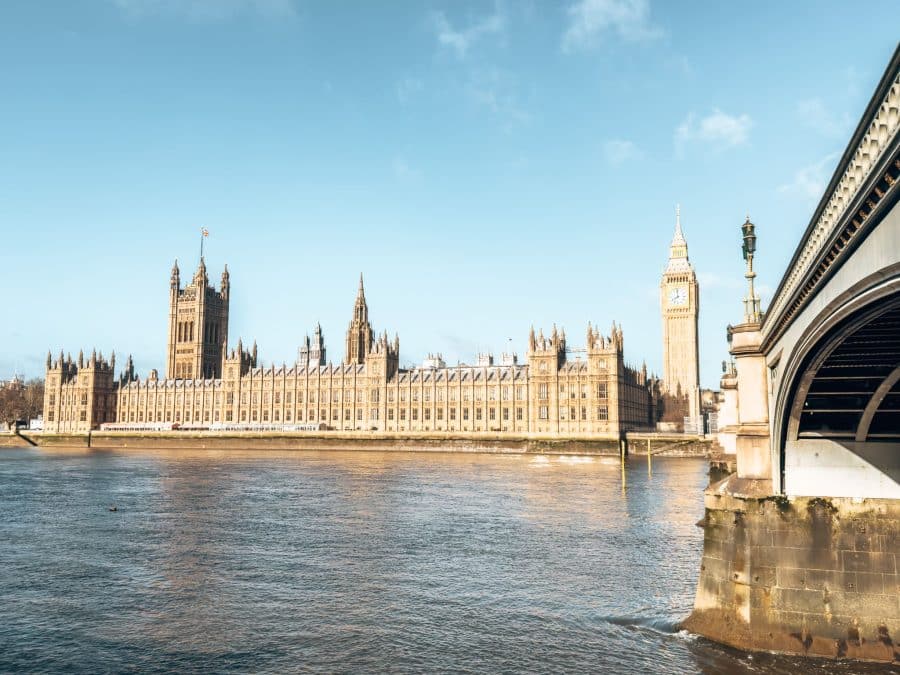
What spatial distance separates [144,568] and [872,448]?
86.1ft

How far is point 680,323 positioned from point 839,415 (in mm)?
172174

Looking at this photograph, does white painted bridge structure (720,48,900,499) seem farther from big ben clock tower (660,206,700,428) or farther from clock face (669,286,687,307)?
clock face (669,286,687,307)

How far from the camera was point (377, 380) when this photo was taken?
150 meters

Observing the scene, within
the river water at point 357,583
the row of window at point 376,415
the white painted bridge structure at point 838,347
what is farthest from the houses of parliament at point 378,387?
the white painted bridge structure at point 838,347

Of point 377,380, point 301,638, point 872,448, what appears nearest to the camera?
point 872,448

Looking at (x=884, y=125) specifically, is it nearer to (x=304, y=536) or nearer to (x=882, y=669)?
(x=882, y=669)

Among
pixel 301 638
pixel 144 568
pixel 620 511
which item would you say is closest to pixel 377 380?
pixel 620 511

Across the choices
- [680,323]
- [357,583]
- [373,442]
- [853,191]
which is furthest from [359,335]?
[853,191]

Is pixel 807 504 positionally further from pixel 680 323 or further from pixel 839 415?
pixel 680 323

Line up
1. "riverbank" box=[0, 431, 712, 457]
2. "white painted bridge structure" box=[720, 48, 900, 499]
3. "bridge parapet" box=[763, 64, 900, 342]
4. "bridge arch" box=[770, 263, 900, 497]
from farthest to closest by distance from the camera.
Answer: "riverbank" box=[0, 431, 712, 457] → "bridge arch" box=[770, 263, 900, 497] → "white painted bridge structure" box=[720, 48, 900, 499] → "bridge parapet" box=[763, 64, 900, 342]

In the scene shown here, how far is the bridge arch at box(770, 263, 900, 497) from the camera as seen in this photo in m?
17.1

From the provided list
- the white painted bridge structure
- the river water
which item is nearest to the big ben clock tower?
the river water

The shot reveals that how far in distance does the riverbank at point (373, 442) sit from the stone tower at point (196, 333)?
33.3 meters

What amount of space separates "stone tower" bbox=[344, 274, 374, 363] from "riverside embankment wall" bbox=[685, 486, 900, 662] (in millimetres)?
146721
